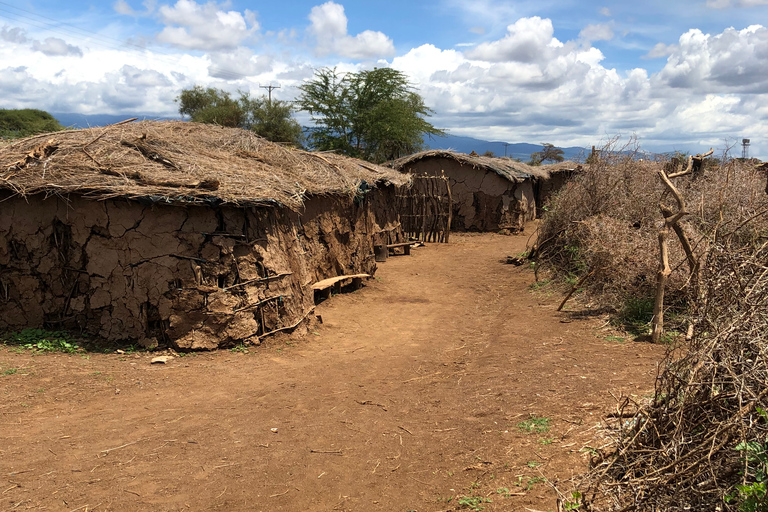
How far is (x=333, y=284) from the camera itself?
1022 centimetres

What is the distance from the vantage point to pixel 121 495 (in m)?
3.75

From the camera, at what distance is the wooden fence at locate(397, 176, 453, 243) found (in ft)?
57.8

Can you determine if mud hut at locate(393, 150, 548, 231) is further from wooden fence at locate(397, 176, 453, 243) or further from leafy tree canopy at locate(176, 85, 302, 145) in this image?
leafy tree canopy at locate(176, 85, 302, 145)

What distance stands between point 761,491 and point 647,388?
2.65 metres

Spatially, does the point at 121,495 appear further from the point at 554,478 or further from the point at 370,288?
the point at 370,288

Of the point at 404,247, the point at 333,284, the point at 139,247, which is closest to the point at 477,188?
the point at 404,247

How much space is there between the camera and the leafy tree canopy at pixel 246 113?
3158 cm

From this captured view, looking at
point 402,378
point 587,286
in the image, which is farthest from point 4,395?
point 587,286

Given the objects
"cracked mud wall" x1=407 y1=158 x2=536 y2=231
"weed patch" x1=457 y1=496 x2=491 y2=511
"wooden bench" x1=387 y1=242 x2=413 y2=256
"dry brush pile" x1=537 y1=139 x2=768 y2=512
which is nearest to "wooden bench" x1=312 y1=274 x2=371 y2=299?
"wooden bench" x1=387 y1=242 x2=413 y2=256

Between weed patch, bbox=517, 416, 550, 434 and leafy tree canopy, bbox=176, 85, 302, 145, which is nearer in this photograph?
weed patch, bbox=517, 416, 550, 434

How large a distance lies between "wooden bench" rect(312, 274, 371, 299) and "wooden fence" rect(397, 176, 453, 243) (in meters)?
6.72

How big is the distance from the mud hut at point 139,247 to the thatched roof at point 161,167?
0.08 feet

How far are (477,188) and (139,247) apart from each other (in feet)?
47.6

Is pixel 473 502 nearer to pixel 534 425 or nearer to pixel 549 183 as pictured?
pixel 534 425
